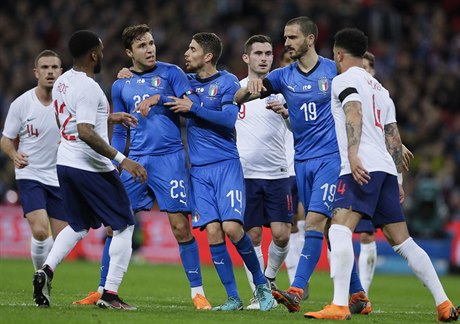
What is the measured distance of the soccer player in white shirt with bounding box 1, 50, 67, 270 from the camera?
12586 mm

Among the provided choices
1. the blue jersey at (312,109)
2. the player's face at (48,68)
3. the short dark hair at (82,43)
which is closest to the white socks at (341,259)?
the blue jersey at (312,109)

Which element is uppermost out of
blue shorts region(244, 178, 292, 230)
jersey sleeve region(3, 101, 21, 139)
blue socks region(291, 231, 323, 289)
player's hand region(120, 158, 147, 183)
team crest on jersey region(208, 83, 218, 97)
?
team crest on jersey region(208, 83, 218, 97)

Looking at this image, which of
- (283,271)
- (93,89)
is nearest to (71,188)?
(93,89)

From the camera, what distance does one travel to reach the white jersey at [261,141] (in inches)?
472

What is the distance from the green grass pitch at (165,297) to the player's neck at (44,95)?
7.86ft

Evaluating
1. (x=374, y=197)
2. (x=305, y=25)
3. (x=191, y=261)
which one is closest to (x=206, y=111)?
(x=305, y=25)

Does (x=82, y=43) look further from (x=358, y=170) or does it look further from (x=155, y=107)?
(x=358, y=170)

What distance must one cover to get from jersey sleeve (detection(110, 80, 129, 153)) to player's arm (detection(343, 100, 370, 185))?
282 cm

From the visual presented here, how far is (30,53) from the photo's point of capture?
26016mm

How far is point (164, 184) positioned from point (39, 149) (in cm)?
291

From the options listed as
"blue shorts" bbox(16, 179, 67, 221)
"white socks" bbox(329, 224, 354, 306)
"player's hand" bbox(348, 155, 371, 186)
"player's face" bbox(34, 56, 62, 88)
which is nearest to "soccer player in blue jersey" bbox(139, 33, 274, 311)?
"white socks" bbox(329, 224, 354, 306)

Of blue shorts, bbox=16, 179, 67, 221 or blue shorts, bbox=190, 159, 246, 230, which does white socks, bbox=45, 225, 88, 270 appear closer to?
blue shorts, bbox=190, 159, 246, 230

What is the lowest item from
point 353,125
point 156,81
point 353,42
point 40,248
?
point 40,248

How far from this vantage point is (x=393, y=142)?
9922mm
